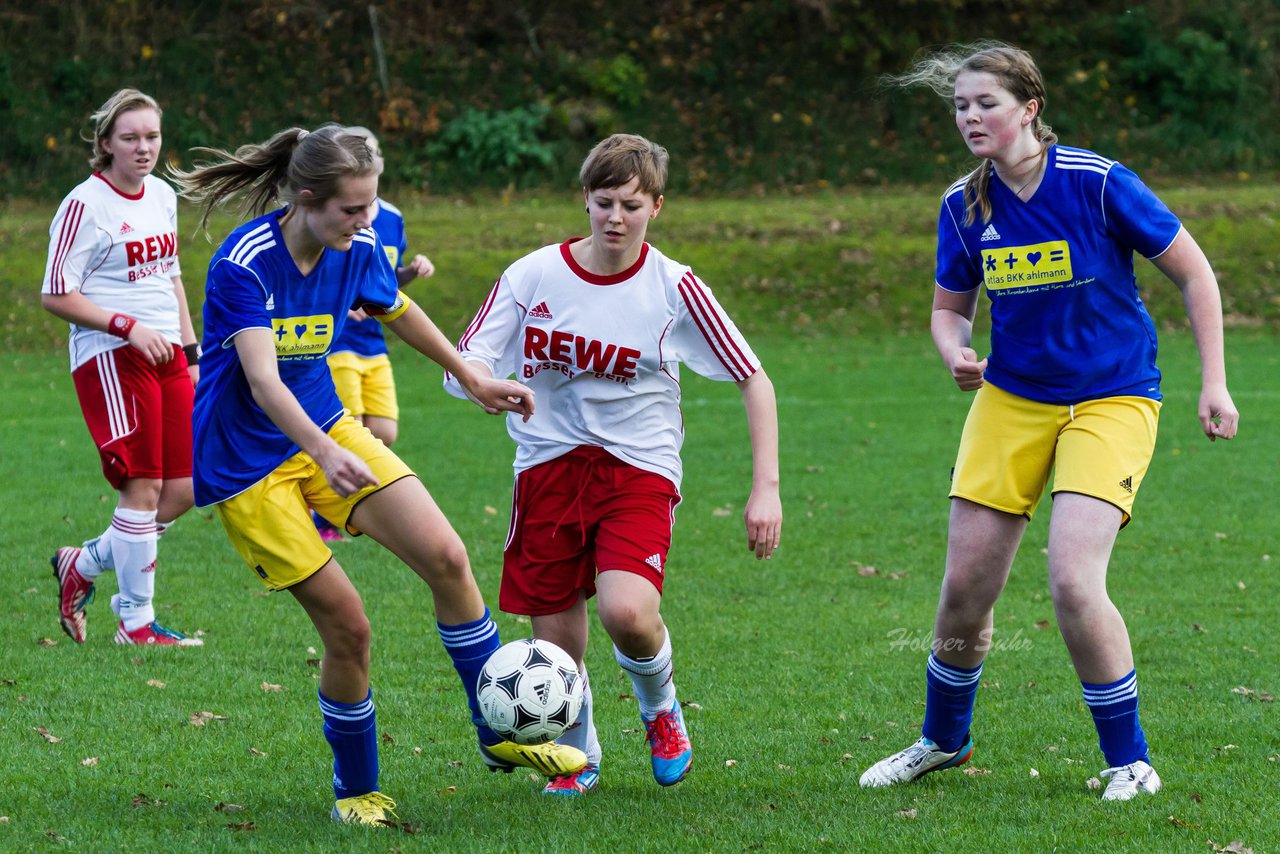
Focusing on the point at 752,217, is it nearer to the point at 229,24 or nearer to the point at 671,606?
the point at 229,24

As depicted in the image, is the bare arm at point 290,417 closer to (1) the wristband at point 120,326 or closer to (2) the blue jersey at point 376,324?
(1) the wristband at point 120,326

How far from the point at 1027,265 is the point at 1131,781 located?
161cm

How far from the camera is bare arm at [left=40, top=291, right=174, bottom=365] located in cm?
662

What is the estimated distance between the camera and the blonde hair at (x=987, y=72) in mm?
4574

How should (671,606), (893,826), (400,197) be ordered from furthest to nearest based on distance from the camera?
(400,197) → (671,606) → (893,826)

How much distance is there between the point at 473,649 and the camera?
4734mm

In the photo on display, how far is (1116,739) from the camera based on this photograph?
4609mm

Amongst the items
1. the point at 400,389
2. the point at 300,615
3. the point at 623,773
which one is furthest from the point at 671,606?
the point at 400,389

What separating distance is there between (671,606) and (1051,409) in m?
3.28

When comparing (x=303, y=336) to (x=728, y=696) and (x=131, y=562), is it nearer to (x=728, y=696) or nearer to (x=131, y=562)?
(x=728, y=696)

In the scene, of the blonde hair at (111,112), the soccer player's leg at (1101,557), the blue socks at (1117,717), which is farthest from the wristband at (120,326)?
the blue socks at (1117,717)

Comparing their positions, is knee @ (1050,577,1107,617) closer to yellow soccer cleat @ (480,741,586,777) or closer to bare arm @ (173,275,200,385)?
yellow soccer cleat @ (480,741,586,777)

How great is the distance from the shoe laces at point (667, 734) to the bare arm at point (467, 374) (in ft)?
3.49

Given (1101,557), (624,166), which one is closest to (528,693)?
(624,166)
